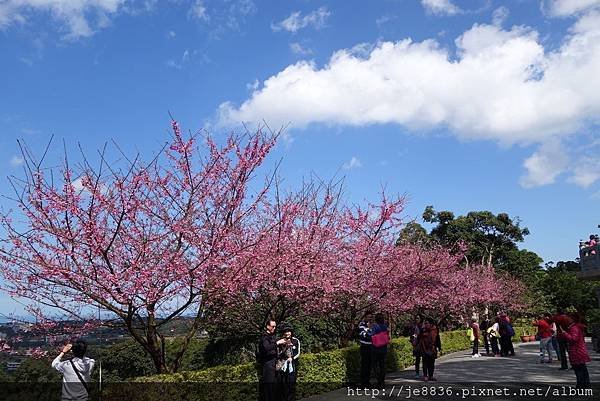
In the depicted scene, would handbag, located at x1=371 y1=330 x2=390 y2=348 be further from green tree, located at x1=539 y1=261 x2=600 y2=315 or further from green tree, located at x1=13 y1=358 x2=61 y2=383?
green tree, located at x1=539 y1=261 x2=600 y2=315

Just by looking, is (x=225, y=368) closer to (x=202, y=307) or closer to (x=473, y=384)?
(x=202, y=307)

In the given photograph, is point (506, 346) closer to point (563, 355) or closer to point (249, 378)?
point (563, 355)

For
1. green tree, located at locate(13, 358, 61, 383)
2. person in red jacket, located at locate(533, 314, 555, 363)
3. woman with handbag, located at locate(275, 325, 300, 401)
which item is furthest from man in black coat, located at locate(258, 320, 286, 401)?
person in red jacket, located at locate(533, 314, 555, 363)

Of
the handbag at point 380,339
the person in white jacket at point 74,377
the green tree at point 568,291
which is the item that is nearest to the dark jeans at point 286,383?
the handbag at point 380,339

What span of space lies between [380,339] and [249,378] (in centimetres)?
310

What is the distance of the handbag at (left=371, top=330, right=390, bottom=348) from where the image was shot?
1063cm

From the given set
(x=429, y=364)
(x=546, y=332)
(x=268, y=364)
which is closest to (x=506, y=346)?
(x=546, y=332)

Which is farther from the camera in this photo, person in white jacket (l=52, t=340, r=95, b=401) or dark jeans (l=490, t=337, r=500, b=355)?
A: dark jeans (l=490, t=337, r=500, b=355)

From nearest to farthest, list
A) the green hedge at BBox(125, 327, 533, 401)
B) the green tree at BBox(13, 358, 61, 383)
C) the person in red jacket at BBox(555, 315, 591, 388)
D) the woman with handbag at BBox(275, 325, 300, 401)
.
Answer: the green hedge at BBox(125, 327, 533, 401) < the woman with handbag at BBox(275, 325, 300, 401) < the person in red jacket at BBox(555, 315, 591, 388) < the green tree at BBox(13, 358, 61, 383)

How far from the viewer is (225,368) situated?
8.69m

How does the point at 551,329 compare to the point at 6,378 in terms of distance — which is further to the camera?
the point at 551,329

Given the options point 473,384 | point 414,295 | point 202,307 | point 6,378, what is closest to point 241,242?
point 202,307

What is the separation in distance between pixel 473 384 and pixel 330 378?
123 inches

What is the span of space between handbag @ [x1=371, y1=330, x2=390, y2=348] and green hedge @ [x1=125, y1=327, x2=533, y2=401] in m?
1.38
